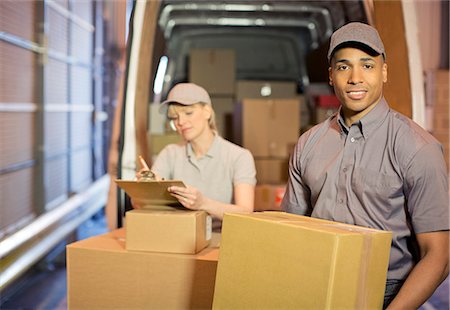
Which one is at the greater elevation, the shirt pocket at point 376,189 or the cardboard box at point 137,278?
the shirt pocket at point 376,189

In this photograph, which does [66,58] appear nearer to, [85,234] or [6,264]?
[85,234]

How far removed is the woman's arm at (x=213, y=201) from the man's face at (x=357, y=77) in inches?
33.0

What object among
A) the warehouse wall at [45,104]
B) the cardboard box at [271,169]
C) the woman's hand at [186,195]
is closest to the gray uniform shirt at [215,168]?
the woman's hand at [186,195]

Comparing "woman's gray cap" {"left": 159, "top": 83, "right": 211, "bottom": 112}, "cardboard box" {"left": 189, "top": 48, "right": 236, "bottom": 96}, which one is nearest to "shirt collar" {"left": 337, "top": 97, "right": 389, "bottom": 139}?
"woman's gray cap" {"left": 159, "top": 83, "right": 211, "bottom": 112}

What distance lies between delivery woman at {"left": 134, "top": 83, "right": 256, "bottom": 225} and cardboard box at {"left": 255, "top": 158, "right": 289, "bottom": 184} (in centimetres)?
171

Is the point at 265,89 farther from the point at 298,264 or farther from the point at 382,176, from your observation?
the point at 298,264

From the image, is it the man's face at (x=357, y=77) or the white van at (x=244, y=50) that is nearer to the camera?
the man's face at (x=357, y=77)

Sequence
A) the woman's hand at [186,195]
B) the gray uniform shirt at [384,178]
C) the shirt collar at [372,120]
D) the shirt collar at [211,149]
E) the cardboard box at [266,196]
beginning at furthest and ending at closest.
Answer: the cardboard box at [266,196]
the shirt collar at [211,149]
the woman's hand at [186,195]
the shirt collar at [372,120]
the gray uniform shirt at [384,178]

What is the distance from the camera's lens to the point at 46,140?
20.4 ft

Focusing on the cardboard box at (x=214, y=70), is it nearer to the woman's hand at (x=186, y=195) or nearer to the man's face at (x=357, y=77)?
the woman's hand at (x=186, y=195)

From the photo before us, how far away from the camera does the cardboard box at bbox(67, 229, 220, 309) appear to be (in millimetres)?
2439

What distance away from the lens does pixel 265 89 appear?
19.1 feet

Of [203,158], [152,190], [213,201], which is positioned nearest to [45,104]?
[203,158]

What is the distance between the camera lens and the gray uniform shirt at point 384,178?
195 centimetres
